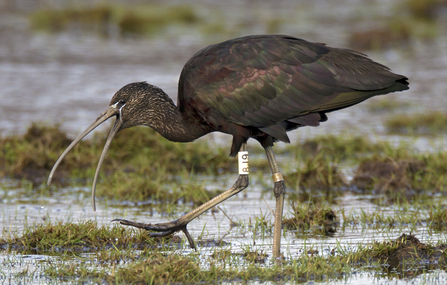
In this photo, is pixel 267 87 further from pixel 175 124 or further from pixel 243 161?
pixel 175 124

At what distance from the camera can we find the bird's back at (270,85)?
568 centimetres

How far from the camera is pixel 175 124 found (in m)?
5.97

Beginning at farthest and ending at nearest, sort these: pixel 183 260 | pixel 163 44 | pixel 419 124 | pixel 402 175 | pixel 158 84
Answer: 1. pixel 163 44
2. pixel 158 84
3. pixel 419 124
4. pixel 402 175
5. pixel 183 260

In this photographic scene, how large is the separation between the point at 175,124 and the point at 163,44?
50.0 feet

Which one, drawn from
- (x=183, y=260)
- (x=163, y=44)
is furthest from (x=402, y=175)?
(x=163, y=44)

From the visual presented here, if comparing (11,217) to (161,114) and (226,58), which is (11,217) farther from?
(226,58)

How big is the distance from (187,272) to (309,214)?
2036mm

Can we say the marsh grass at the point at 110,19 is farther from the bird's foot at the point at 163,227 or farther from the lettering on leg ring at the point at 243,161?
the bird's foot at the point at 163,227

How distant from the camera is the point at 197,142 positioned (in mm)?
9414

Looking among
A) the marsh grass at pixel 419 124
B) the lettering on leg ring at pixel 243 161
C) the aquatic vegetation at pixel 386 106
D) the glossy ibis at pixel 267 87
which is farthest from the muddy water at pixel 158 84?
the glossy ibis at pixel 267 87

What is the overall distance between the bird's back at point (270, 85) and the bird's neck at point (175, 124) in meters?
0.17

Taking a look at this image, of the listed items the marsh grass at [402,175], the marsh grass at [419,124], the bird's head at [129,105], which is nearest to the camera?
the bird's head at [129,105]

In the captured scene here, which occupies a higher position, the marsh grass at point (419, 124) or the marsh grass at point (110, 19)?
the marsh grass at point (110, 19)

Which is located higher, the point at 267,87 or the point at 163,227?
the point at 267,87
